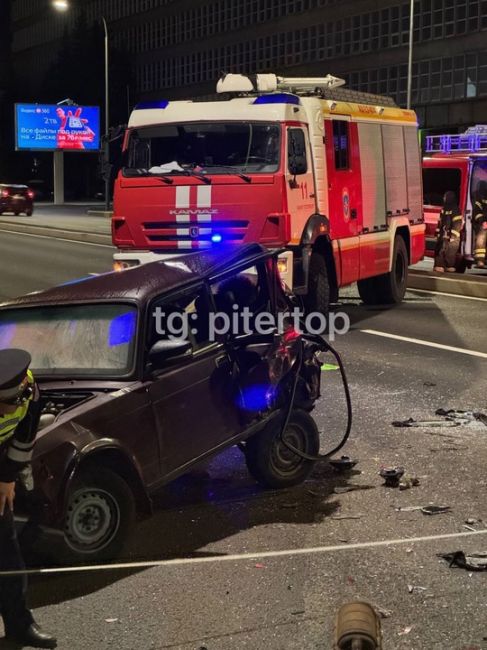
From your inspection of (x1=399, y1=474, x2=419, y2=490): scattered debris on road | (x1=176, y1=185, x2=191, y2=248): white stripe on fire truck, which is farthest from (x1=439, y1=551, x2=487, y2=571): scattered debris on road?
(x1=176, y1=185, x2=191, y2=248): white stripe on fire truck

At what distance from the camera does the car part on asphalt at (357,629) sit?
3.75 meters

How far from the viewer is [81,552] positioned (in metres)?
4.59

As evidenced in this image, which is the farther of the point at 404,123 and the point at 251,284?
the point at 404,123

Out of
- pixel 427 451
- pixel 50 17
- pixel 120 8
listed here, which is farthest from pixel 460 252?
pixel 50 17

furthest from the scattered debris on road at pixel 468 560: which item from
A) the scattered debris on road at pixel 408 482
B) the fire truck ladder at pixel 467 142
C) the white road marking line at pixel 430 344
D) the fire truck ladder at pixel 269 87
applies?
the fire truck ladder at pixel 467 142

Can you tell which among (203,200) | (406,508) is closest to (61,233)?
(203,200)

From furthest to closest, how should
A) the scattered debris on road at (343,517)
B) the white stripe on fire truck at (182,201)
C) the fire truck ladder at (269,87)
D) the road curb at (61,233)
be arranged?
the road curb at (61,233), the fire truck ladder at (269,87), the white stripe on fire truck at (182,201), the scattered debris on road at (343,517)

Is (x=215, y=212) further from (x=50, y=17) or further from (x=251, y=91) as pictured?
(x=50, y=17)

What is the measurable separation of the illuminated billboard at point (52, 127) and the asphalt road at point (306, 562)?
2430 inches

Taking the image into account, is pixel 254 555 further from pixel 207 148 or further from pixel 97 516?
pixel 207 148

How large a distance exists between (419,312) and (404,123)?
11.3 feet

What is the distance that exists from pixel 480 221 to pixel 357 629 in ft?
47.0

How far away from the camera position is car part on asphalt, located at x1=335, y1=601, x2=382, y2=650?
3746 mm

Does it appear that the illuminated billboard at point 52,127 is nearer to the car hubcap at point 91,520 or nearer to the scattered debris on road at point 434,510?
the scattered debris on road at point 434,510
